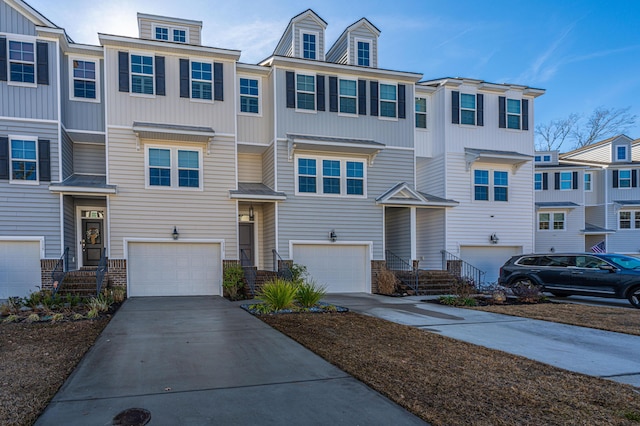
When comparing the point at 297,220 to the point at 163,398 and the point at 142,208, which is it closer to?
the point at 142,208

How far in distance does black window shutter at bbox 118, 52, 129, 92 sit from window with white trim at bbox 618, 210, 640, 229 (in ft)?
94.3

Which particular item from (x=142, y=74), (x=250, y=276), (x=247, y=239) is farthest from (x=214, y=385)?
(x=142, y=74)

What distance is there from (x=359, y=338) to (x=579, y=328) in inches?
193

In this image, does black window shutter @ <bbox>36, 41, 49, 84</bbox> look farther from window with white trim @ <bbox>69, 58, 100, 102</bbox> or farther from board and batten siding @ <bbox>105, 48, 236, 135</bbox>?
board and batten siding @ <bbox>105, 48, 236, 135</bbox>

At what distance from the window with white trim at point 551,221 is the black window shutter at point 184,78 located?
2121 cm

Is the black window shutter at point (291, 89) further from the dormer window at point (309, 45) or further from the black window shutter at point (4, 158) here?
the black window shutter at point (4, 158)

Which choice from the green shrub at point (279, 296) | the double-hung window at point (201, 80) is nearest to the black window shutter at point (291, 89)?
the double-hung window at point (201, 80)

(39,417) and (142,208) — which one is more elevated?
(142,208)

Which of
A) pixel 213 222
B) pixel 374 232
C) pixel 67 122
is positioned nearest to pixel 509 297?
pixel 374 232

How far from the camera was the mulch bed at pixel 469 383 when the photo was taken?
12.8 ft

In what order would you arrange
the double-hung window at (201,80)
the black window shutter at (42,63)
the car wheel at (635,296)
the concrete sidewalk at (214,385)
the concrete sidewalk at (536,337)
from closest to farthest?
1. the concrete sidewalk at (214,385)
2. the concrete sidewalk at (536,337)
3. the car wheel at (635,296)
4. the black window shutter at (42,63)
5. the double-hung window at (201,80)

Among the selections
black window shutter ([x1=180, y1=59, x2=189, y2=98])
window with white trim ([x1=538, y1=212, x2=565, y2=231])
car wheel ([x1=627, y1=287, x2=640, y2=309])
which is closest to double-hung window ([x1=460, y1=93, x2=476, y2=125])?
car wheel ([x1=627, y1=287, x2=640, y2=309])

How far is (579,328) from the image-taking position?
27.6 feet

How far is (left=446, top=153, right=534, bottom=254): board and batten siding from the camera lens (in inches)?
663
